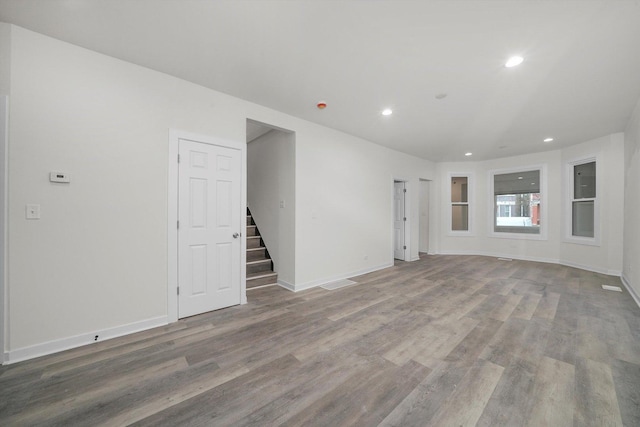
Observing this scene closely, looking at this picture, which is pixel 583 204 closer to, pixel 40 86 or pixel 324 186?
pixel 324 186

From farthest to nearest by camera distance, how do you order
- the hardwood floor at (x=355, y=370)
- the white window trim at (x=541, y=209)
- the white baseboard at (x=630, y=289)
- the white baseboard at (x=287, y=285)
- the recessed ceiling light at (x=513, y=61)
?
1. the white window trim at (x=541, y=209)
2. the white baseboard at (x=287, y=285)
3. the white baseboard at (x=630, y=289)
4. the recessed ceiling light at (x=513, y=61)
5. the hardwood floor at (x=355, y=370)

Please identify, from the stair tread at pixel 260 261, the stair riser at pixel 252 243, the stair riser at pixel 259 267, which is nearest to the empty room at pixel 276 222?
the stair riser at pixel 259 267

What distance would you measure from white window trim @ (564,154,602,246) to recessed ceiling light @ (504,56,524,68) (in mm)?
4383

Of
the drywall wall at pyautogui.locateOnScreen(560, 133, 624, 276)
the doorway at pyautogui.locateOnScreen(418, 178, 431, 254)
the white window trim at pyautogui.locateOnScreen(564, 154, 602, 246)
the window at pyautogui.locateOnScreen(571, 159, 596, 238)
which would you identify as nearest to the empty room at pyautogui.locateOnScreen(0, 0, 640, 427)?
the drywall wall at pyautogui.locateOnScreen(560, 133, 624, 276)

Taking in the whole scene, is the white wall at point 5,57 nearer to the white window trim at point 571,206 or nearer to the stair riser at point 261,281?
the stair riser at point 261,281

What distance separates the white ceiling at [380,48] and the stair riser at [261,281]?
2638 millimetres

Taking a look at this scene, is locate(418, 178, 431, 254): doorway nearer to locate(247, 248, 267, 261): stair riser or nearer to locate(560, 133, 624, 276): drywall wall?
locate(560, 133, 624, 276): drywall wall

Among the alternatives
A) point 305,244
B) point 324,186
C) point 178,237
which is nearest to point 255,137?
point 324,186

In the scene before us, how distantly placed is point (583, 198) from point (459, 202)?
2.49 metres

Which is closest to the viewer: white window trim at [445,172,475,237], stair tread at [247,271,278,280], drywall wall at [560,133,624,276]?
stair tread at [247,271,278,280]

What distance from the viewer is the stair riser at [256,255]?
4340 millimetres

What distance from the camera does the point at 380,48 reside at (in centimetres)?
224

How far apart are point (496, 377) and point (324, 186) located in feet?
10.4

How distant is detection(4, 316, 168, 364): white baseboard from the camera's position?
6.59ft
